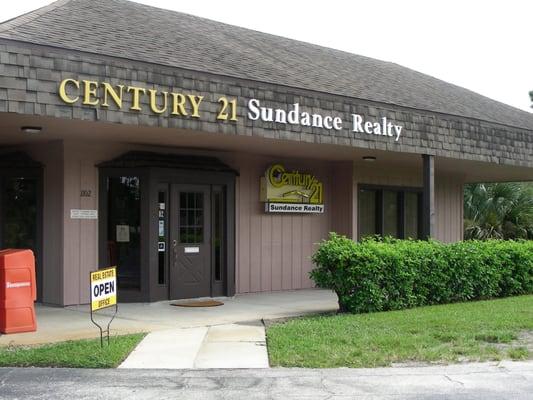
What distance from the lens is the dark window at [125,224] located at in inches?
534

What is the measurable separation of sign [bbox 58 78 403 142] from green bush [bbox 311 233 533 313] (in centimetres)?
208

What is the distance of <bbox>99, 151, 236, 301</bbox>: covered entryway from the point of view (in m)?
13.4

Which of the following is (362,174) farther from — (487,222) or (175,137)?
(487,222)

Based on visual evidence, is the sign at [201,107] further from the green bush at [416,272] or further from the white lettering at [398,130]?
the green bush at [416,272]

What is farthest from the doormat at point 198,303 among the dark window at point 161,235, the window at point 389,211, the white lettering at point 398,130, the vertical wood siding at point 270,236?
the window at point 389,211

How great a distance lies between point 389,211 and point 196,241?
20.6ft

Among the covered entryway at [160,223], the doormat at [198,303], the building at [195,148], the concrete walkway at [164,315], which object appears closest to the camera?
the concrete walkway at [164,315]

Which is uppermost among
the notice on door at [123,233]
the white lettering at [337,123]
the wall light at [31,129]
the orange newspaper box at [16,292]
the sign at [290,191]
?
the white lettering at [337,123]

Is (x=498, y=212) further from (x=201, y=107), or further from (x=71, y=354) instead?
(x=71, y=354)

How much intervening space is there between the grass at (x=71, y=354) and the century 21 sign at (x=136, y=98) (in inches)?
126

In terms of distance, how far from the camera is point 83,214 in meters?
13.2

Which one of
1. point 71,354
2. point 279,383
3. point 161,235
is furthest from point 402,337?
point 161,235

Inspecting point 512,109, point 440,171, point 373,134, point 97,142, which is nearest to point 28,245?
point 97,142

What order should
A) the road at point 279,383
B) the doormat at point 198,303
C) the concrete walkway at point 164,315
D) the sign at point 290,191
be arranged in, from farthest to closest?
the sign at point 290,191 → the doormat at point 198,303 → the concrete walkway at point 164,315 → the road at point 279,383
